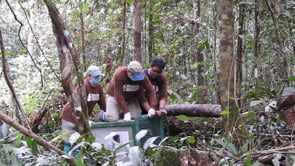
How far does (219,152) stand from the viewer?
7.88 ft

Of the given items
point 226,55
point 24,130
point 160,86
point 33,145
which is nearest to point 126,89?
point 160,86

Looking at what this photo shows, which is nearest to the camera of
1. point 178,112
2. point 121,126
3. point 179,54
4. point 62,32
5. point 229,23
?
point 62,32

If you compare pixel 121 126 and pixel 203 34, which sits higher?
pixel 203 34

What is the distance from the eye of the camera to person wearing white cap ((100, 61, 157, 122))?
4.48m

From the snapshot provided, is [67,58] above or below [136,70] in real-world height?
above

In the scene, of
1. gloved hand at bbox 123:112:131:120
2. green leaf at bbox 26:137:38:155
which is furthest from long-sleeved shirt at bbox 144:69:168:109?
green leaf at bbox 26:137:38:155

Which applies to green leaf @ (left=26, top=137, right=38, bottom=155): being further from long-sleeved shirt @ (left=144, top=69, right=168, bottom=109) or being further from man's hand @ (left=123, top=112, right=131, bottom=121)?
long-sleeved shirt @ (left=144, top=69, right=168, bottom=109)

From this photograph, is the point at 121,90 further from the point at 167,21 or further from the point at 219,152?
the point at 167,21

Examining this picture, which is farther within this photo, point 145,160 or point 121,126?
point 121,126

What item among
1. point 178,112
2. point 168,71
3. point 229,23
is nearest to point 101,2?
point 168,71

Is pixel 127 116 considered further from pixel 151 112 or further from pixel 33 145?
pixel 33 145

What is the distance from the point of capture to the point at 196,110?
4820mm

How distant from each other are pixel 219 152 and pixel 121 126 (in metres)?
1.74

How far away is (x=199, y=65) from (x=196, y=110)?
2.89 m
